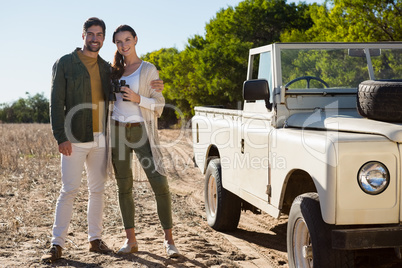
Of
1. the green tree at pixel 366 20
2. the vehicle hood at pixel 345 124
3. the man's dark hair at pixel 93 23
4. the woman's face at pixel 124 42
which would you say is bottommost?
the vehicle hood at pixel 345 124

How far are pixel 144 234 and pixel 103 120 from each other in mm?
1555

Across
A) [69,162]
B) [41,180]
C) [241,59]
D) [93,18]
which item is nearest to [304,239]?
[69,162]

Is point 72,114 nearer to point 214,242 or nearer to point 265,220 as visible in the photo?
point 214,242

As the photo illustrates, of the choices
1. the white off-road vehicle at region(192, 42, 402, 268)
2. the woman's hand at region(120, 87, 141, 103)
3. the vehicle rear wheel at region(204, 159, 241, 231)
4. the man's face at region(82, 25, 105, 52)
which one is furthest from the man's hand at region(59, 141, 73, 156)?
the vehicle rear wheel at region(204, 159, 241, 231)

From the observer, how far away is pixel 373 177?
338 centimetres

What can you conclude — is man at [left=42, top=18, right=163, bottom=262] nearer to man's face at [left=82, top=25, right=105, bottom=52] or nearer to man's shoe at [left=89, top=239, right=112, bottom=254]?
man's face at [left=82, top=25, right=105, bottom=52]

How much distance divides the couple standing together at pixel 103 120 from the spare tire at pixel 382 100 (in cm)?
192

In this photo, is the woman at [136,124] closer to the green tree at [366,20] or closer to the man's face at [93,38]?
the man's face at [93,38]

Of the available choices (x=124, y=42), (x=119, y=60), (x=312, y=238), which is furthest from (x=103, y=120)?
(x=312, y=238)

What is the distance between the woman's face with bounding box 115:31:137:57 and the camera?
A: 195 inches

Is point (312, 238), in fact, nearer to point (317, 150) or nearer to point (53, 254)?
point (317, 150)

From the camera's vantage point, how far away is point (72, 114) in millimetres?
4934

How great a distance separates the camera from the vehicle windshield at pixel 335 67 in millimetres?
5125

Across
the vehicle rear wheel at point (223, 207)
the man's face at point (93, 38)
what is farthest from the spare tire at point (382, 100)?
the vehicle rear wheel at point (223, 207)
